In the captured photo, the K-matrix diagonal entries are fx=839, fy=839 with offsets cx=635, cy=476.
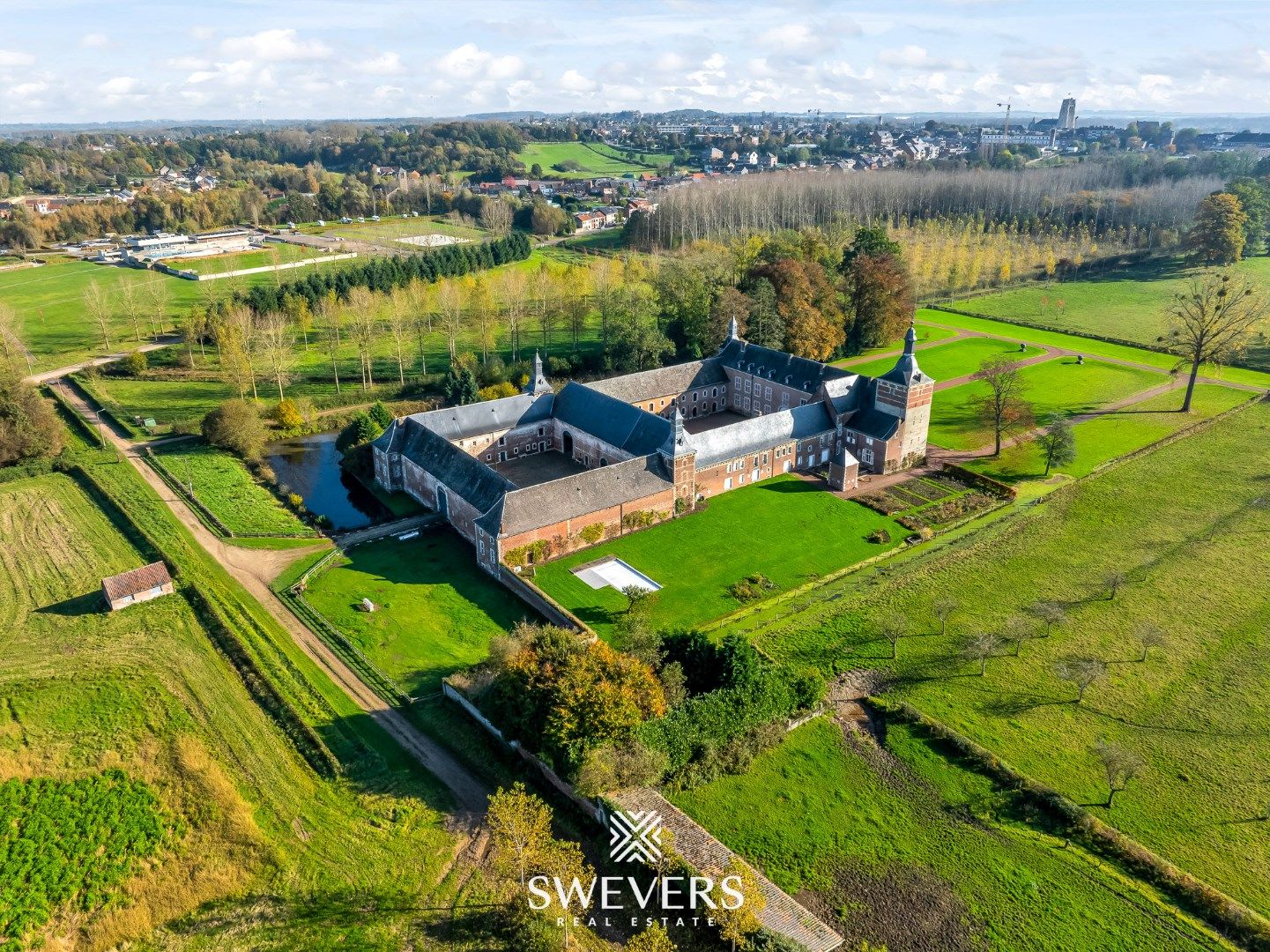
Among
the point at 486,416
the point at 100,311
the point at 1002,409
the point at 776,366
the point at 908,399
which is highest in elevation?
the point at 100,311

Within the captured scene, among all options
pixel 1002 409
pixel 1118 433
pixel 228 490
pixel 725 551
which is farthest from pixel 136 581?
pixel 1118 433

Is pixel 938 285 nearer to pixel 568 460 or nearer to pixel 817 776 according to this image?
pixel 568 460

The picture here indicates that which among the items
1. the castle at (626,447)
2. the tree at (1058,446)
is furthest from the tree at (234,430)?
the tree at (1058,446)

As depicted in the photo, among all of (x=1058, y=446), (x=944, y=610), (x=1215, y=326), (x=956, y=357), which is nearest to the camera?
(x=944, y=610)

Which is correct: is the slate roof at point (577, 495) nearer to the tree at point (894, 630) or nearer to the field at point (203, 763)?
the field at point (203, 763)

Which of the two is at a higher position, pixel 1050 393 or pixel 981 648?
pixel 981 648

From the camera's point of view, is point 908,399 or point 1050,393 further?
point 1050,393

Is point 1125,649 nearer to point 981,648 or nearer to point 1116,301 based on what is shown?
point 981,648
